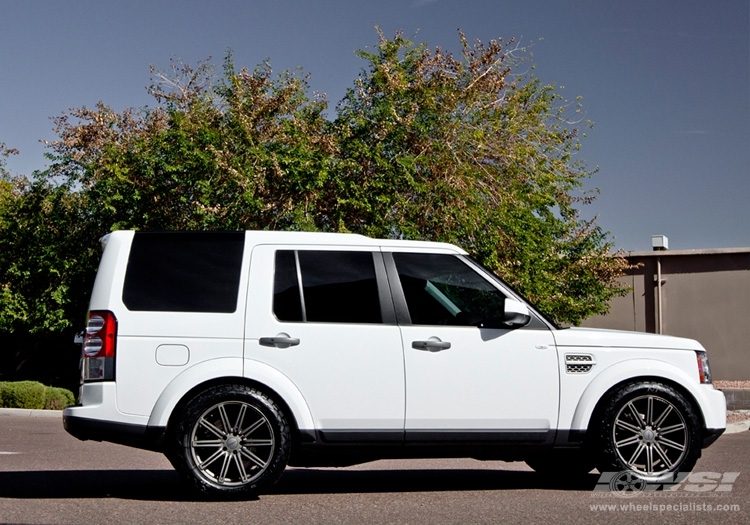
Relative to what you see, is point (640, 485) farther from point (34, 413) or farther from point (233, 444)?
point (34, 413)

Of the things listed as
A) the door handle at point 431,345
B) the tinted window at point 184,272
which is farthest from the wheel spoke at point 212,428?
the door handle at point 431,345

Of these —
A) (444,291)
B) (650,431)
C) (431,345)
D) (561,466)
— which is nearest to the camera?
(431,345)

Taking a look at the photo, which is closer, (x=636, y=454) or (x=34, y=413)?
(x=636, y=454)

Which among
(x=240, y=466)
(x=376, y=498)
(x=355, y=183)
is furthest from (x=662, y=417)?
(x=355, y=183)

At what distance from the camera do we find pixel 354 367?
8094mm

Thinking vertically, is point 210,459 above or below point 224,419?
below

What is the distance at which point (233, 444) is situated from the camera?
792cm

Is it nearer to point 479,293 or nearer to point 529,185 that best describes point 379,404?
point 479,293

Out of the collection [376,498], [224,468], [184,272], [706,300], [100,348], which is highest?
[706,300]

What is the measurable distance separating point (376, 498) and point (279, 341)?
4.78 ft

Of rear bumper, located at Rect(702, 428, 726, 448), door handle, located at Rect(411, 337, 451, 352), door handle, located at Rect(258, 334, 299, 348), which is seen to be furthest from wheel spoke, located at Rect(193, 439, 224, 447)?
rear bumper, located at Rect(702, 428, 726, 448)

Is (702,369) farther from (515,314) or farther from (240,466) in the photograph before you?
(240,466)

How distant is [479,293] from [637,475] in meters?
1.89

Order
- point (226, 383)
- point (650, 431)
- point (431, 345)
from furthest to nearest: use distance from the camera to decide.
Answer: point (650, 431) → point (431, 345) → point (226, 383)
